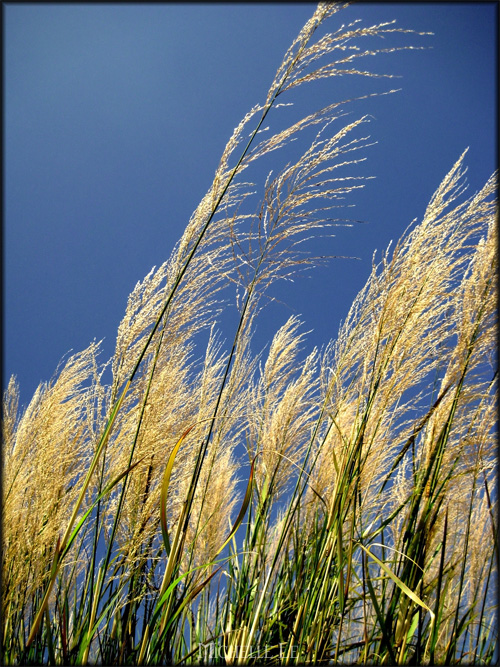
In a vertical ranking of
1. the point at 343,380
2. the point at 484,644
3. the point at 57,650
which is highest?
the point at 343,380

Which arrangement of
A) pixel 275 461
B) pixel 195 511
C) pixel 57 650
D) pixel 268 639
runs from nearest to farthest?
1. pixel 57 650
2. pixel 268 639
3. pixel 275 461
4. pixel 195 511

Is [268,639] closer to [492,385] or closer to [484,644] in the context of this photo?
[484,644]

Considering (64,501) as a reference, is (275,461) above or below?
above

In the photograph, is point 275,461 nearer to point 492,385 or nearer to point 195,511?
point 195,511

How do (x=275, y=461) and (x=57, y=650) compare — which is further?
(x=275, y=461)

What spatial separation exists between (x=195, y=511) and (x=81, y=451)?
0.86 meters

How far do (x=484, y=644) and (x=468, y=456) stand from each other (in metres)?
0.85

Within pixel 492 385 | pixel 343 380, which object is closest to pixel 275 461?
pixel 343 380

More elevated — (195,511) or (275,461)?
(275,461)

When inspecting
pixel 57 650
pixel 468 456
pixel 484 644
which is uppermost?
pixel 468 456

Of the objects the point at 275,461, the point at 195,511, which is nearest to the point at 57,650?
the point at 195,511

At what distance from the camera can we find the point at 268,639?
6.50 feet

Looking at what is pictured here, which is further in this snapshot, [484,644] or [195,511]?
[195,511]

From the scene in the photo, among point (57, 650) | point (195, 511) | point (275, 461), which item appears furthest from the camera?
point (195, 511)
